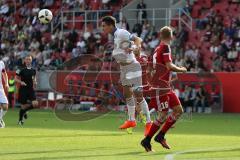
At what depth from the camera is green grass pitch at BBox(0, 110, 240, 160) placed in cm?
1405

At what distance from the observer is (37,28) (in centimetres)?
4647

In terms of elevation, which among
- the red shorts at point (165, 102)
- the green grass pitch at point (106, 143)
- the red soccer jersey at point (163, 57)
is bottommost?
the green grass pitch at point (106, 143)

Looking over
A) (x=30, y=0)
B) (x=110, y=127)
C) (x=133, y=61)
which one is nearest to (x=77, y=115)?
(x=110, y=127)

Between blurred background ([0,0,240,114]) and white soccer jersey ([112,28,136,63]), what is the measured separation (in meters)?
7.19

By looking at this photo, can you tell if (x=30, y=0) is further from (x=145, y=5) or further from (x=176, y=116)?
(x=176, y=116)

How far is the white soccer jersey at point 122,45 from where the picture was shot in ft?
61.4

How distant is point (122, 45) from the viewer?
62.0 feet

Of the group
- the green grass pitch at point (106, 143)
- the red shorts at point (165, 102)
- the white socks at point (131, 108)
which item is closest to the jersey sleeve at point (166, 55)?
the red shorts at point (165, 102)

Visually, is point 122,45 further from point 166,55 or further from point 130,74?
point 166,55

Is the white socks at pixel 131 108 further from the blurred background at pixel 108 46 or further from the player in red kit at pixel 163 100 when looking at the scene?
the blurred background at pixel 108 46

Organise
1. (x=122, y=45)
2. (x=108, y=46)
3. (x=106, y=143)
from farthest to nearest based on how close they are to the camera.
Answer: (x=108, y=46) < (x=122, y=45) < (x=106, y=143)

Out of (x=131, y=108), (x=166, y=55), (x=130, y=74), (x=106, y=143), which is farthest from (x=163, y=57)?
(x=131, y=108)

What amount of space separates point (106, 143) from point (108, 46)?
74.7 feet

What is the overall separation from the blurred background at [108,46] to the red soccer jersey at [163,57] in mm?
11118
